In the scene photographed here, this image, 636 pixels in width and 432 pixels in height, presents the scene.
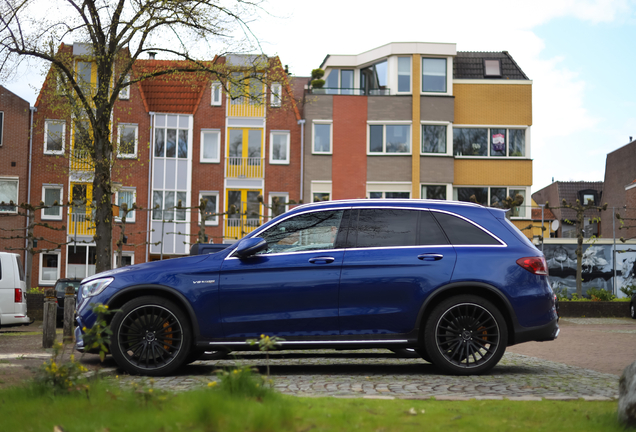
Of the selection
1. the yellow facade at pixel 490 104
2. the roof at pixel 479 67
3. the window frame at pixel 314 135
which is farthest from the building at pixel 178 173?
the roof at pixel 479 67

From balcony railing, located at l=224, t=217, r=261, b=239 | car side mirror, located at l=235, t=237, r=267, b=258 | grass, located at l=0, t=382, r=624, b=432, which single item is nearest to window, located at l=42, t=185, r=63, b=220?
balcony railing, located at l=224, t=217, r=261, b=239

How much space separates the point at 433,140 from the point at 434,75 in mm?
3430

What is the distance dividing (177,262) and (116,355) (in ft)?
3.74

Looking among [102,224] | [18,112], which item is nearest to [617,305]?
A: [102,224]

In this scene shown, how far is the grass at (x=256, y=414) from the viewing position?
425 cm

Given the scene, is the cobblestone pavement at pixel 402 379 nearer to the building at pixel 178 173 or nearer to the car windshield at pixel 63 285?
the car windshield at pixel 63 285

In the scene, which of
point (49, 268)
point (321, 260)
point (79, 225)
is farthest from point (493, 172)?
point (321, 260)

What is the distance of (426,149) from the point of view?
38750 millimetres

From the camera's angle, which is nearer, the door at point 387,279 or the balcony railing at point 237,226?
the door at point 387,279

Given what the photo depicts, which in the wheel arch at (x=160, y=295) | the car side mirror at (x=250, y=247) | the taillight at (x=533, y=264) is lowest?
the wheel arch at (x=160, y=295)

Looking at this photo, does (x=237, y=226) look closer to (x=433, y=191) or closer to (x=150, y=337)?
(x=433, y=191)

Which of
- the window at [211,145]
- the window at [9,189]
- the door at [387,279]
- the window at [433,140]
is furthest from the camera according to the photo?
the window at [211,145]

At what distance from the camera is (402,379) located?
7.53m

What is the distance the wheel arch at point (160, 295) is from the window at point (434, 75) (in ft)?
107
